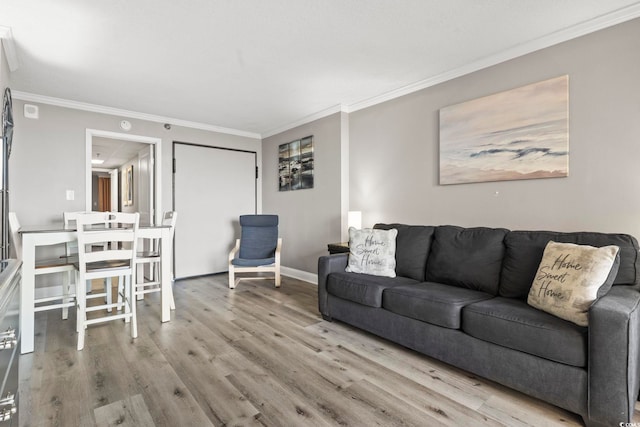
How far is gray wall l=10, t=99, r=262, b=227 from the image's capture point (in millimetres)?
3572

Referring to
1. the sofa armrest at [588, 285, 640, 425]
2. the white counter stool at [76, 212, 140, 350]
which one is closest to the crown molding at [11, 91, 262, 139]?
the white counter stool at [76, 212, 140, 350]

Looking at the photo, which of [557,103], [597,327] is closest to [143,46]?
[557,103]

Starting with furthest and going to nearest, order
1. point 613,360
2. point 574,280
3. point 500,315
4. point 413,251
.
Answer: point 413,251 < point 500,315 < point 574,280 < point 613,360

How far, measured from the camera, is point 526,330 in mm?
1723

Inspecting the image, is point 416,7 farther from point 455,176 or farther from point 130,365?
point 130,365

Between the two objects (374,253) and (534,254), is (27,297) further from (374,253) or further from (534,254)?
(534,254)

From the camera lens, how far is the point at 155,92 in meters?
3.60

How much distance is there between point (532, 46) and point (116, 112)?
468cm

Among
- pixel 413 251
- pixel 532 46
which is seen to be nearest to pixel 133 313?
pixel 413 251

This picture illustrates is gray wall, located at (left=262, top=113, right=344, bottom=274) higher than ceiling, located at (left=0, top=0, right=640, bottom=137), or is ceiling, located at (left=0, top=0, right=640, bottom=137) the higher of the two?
ceiling, located at (left=0, top=0, right=640, bottom=137)

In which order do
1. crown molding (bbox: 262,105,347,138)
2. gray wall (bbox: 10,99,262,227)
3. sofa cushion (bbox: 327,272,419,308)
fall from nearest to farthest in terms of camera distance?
sofa cushion (bbox: 327,272,419,308) → gray wall (bbox: 10,99,262,227) → crown molding (bbox: 262,105,347,138)

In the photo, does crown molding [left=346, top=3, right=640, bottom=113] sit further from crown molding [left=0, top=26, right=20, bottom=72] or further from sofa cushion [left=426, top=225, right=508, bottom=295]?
crown molding [left=0, top=26, right=20, bottom=72]

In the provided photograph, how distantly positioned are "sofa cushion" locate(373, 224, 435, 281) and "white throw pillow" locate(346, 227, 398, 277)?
72 millimetres

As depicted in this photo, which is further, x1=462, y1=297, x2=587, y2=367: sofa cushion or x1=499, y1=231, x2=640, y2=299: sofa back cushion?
x1=499, y1=231, x2=640, y2=299: sofa back cushion
